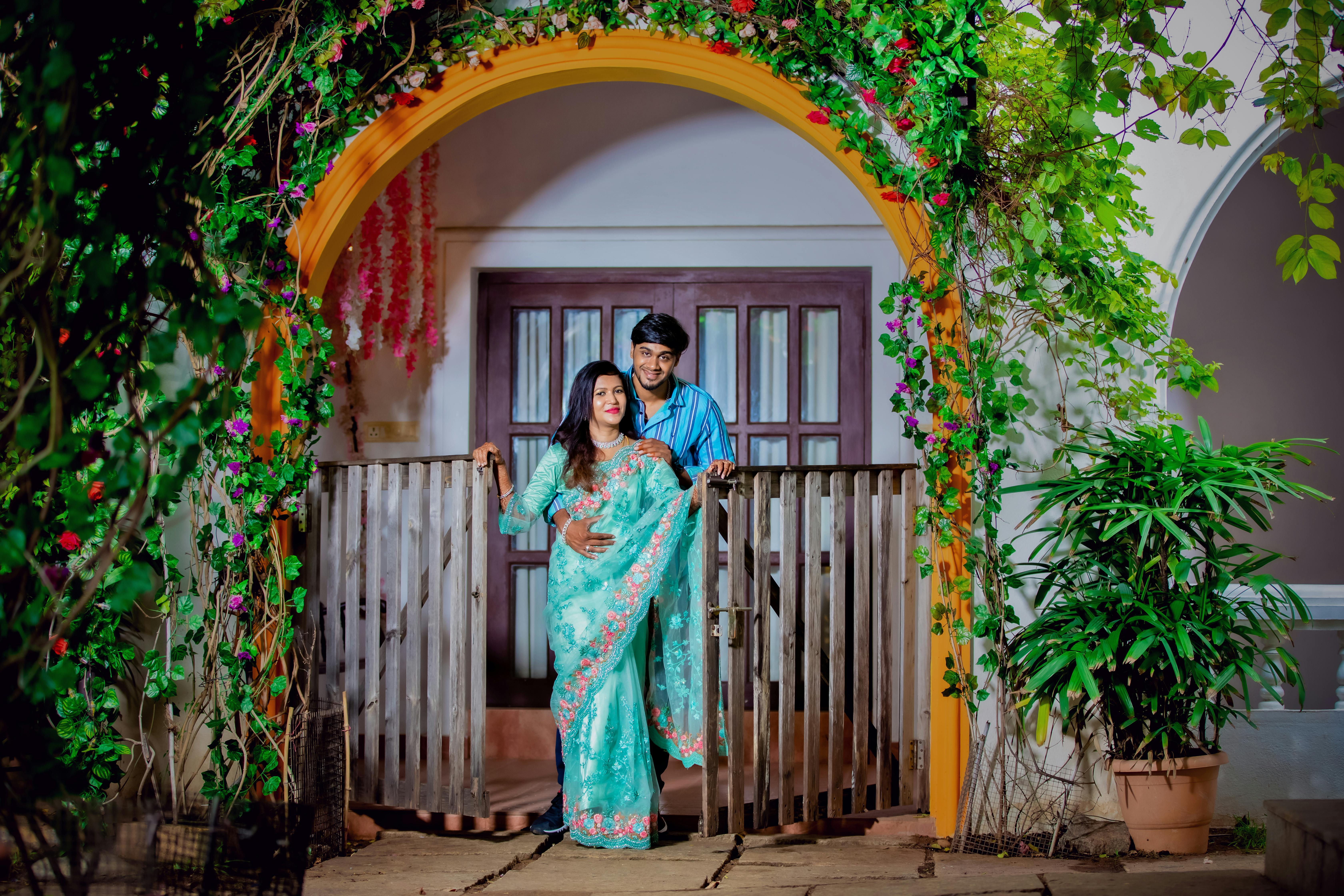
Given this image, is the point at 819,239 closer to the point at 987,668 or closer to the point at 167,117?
the point at 987,668

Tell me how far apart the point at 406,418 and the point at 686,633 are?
2268 mm

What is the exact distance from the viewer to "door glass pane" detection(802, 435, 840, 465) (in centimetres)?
507

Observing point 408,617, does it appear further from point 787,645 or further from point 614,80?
point 614,80

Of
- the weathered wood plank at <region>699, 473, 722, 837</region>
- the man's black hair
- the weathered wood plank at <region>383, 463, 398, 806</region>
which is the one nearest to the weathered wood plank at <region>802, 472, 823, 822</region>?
the weathered wood plank at <region>699, 473, 722, 837</region>

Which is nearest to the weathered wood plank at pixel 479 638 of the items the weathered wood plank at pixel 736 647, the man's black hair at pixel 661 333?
the man's black hair at pixel 661 333

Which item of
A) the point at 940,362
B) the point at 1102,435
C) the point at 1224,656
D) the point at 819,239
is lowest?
the point at 1224,656

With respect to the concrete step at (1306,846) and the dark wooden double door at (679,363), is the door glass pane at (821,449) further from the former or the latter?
the concrete step at (1306,846)

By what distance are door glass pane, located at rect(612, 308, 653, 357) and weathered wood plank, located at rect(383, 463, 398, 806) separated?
173 centimetres

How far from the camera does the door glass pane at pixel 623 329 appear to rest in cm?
511

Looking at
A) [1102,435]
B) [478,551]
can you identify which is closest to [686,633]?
[478,551]

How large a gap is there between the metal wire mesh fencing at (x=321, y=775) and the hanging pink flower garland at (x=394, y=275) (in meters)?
→ 2.18

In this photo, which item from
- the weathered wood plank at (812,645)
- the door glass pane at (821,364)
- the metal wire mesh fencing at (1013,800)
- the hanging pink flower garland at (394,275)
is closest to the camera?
the metal wire mesh fencing at (1013,800)

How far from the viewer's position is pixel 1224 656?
3.01m

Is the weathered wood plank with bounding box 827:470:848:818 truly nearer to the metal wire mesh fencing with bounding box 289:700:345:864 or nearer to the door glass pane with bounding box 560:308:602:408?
the metal wire mesh fencing with bounding box 289:700:345:864
